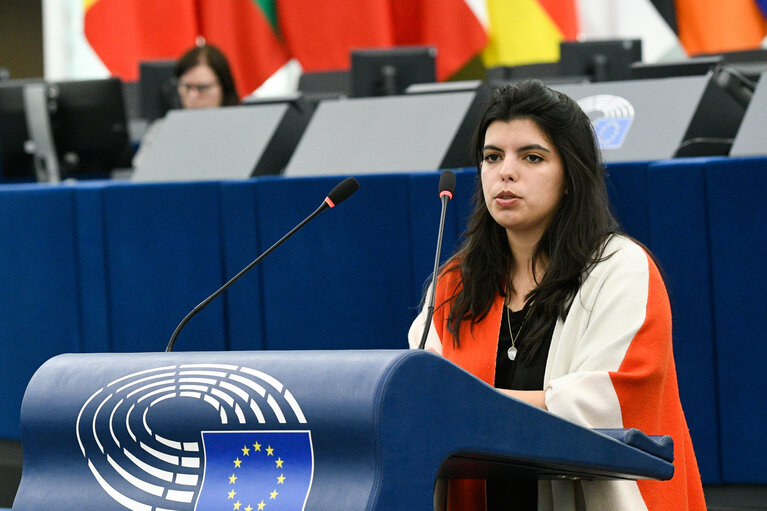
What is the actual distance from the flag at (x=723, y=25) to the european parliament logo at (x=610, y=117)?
3.66 metres

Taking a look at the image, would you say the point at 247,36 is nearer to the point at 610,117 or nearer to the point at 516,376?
the point at 610,117

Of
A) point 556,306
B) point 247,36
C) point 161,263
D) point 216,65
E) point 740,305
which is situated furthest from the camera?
point 247,36

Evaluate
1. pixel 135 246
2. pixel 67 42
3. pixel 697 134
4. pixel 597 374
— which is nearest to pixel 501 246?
pixel 597 374

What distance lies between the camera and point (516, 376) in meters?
1.85

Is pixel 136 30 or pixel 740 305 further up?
pixel 136 30

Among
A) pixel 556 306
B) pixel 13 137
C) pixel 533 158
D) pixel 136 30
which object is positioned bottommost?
pixel 556 306

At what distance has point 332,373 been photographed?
4.09 ft

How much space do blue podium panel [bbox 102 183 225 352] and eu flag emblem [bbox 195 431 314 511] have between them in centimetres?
182

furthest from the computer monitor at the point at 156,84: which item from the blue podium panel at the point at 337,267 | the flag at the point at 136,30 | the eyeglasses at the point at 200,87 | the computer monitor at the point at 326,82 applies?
the blue podium panel at the point at 337,267

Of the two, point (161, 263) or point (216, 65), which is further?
point (216, 65)

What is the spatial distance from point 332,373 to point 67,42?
7333 millimetres

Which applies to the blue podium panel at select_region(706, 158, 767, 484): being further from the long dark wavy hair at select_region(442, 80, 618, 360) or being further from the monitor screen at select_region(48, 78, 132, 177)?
the monitor screen at select_region(48, 78, 132, 177)

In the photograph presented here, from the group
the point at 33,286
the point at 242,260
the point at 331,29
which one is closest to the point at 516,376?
the point at 242,260

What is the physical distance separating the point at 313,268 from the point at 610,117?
2.71 ft
